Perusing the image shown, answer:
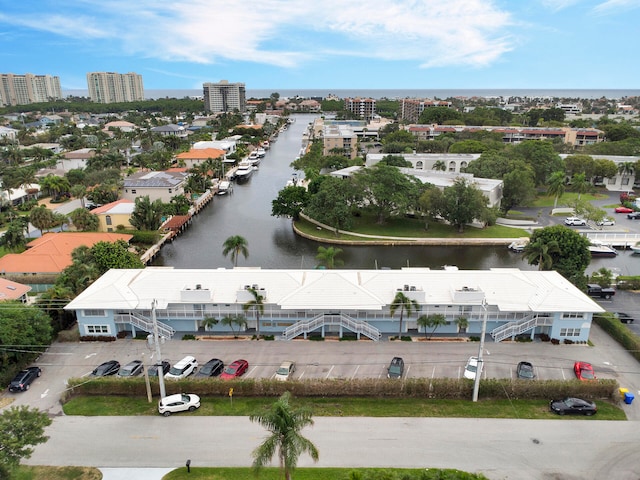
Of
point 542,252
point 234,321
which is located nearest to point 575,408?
point 542,252

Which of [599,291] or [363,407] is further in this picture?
[599,291]

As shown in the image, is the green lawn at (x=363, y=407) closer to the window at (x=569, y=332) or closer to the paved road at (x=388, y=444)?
the paved road at (x=388, y=444)

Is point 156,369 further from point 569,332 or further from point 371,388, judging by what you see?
point 569,332

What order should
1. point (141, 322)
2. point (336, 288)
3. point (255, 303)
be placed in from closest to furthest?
point (255, 303), point (141, 322), point (336, 288)

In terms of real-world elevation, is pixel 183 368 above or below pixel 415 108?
below

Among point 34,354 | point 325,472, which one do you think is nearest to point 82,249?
point 34,354
